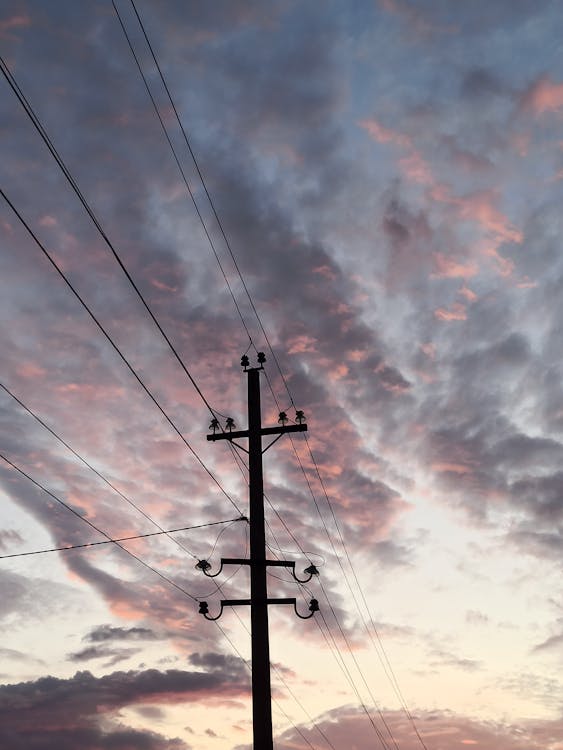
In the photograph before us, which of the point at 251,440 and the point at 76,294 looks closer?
the point at 76,294

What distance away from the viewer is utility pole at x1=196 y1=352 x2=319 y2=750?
49.6ft

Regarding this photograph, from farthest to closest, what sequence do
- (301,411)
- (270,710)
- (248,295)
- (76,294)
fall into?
1. (301,411)
2. (248,295)
3. (270,710)
4. (76,294)

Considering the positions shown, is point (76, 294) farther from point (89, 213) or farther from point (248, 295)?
point (248, 295)

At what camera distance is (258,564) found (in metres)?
16.6

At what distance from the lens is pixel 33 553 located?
1928 centimetres

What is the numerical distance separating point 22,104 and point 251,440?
11748mm

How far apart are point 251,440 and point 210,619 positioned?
15.4ft

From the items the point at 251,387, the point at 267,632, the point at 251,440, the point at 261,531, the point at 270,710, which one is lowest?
the point at 270,710

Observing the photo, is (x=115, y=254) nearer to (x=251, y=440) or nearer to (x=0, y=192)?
(x=0, y=192)

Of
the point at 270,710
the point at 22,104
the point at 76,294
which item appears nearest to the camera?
the point at 22,104

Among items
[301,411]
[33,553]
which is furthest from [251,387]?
[33,553]

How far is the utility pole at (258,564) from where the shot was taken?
1512 cm

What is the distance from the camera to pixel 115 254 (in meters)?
10.0

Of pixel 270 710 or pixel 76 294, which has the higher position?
pixel 76 294
